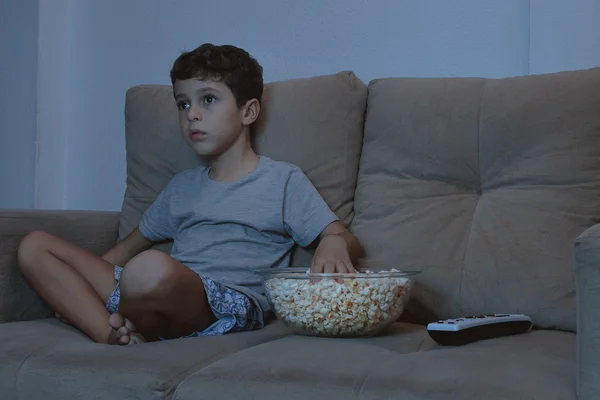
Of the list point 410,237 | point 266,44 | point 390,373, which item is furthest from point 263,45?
point 390,373

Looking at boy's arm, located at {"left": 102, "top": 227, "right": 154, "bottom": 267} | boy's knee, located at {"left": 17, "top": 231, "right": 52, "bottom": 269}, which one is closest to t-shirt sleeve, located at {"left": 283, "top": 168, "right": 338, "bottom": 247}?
boy's arm, located at {"left": 102, "top": 227, "right": 154, "bottom": 267}

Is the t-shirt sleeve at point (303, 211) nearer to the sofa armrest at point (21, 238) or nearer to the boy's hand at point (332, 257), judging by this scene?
the boy's hand at point (332, 257)

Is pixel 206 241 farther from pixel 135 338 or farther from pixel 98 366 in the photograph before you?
pixel 98 366

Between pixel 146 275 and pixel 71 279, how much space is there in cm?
27

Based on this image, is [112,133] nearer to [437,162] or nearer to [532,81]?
[437,162]

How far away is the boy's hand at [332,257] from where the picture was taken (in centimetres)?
138

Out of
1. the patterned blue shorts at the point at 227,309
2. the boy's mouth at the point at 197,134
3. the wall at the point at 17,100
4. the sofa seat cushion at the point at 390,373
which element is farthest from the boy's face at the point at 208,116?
the wall at the point at 17,100

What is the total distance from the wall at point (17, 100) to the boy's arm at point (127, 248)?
0.75 m

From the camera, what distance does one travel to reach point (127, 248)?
1.75m

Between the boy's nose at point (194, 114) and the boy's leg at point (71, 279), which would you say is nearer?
the boy's leg at point (71, 279)

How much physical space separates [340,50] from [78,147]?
872mm

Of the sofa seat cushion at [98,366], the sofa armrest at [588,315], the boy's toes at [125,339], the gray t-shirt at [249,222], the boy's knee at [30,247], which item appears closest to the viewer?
the sofa armrest at [588,315]

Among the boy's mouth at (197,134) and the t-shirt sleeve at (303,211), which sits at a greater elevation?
the boy's mouth at (197,134)

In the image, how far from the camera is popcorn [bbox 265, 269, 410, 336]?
4.12 feet
